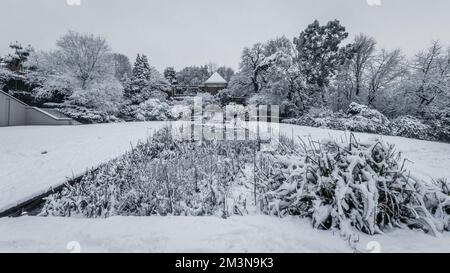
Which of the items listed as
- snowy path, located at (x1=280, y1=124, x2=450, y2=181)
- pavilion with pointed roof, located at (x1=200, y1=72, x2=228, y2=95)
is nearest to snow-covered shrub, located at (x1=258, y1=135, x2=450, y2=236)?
snowy path, located at (x1=280, y1=124, x2=450, y2=181)

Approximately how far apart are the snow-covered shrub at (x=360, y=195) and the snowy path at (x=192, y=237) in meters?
0.15

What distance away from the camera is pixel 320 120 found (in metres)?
15.5

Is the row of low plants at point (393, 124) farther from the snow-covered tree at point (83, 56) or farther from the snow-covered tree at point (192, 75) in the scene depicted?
the snow-covered tree at point (192, 75)

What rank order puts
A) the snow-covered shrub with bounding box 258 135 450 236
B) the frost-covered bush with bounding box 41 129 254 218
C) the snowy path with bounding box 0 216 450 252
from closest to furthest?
the snowy path with bounding box 0 216 450 252
the snow-covered shrub with bounding box 258 135 450 236
the frost-covered bush with bounding box 41 129 254 218

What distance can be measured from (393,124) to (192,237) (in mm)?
15678

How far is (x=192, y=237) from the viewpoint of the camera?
7.72 ft

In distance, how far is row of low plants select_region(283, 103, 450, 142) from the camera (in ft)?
43.6

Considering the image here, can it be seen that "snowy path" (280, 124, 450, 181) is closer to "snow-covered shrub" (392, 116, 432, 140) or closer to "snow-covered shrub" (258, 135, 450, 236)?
"snow-covered shrub" (258, 135, 450, 236)

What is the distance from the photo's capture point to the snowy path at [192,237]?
86.1 inches

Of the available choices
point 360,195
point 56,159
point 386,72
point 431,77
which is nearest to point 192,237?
point 360,195

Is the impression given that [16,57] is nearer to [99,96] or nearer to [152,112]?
[99,96]

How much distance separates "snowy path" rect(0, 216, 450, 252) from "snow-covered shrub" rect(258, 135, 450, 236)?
0.15m

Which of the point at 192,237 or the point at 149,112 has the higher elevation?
the point at 149,112

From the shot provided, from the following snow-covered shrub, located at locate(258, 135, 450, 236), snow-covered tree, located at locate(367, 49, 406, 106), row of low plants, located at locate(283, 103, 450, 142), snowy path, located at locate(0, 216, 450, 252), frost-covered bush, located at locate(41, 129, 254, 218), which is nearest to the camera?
snowy path, located at locate(0, 216, 450, 252)
